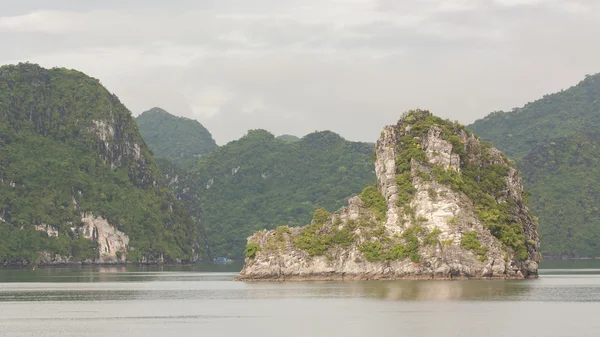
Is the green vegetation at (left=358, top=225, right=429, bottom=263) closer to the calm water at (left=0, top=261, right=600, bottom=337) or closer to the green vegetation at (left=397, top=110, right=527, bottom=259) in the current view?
the green vegetation at (left=397, top=110, right=527, bottom=259)

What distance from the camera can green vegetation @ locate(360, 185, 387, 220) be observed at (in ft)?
425

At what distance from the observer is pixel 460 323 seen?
67750 mm

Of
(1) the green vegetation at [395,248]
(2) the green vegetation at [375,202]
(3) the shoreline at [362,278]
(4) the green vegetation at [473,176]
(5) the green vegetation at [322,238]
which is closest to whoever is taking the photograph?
(3) the shoreline at [362,278]

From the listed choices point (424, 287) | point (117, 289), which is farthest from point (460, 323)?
point (117, 289)

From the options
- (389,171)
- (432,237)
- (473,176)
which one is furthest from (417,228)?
(473,176)

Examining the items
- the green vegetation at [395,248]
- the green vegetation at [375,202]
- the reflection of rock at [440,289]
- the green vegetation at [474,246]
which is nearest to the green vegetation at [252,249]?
the green vegetation at [395,248]

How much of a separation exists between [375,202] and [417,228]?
8.35m

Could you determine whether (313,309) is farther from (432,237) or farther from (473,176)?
(473,176)

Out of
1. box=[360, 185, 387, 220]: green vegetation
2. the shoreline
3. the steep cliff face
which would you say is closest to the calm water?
the shoreline

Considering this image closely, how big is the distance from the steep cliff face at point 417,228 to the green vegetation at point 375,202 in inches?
4.7

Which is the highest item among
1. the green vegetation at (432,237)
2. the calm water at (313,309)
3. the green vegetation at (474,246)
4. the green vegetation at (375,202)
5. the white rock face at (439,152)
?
the white rock face at (439,152)

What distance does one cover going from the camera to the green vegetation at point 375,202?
129625 mm

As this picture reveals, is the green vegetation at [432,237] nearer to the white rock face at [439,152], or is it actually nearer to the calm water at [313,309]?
the calm water at [313,309]

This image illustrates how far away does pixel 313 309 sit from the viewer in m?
81.4
